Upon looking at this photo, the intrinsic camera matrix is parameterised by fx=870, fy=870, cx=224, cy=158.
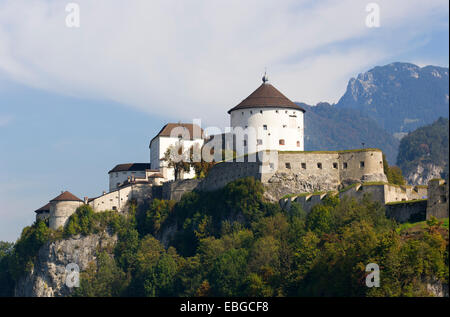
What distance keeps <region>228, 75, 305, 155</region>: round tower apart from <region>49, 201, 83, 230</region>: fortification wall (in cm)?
1801

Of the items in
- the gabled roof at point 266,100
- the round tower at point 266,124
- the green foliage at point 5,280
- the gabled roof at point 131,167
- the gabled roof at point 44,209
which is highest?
the gabled roof at point 266,100

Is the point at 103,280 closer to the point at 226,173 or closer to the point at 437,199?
the point at 226,173

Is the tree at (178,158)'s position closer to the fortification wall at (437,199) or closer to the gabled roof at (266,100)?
the gabled roof at (266,100)

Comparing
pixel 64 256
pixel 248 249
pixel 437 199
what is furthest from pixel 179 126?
pixel 437 199

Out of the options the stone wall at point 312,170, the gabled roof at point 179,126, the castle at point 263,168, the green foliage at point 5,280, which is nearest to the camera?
the castle at point 263,168

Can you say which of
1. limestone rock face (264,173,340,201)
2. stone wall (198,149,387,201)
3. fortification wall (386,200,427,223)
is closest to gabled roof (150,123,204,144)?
stone wall (198,149,387,201)

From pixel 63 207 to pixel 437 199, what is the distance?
4137 cm

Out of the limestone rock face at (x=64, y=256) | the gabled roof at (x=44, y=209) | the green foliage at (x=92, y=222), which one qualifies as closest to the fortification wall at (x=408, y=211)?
the green foliage at (x=92, y=222)

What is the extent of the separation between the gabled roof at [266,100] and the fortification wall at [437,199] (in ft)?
82.5

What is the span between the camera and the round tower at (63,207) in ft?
294

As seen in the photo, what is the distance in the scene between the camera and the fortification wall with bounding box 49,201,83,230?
89.5 meters

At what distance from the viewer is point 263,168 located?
7950 cm
